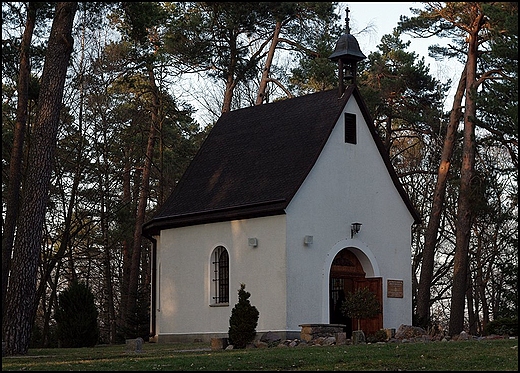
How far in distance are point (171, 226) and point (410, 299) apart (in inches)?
300

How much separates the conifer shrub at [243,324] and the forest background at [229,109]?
7.63 meters

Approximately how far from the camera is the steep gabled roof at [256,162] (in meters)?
23.6

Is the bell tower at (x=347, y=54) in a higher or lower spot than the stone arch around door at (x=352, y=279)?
higher

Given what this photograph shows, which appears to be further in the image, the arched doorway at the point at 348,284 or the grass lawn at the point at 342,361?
the arched doorway at the point at 348,284

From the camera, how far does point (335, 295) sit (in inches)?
967

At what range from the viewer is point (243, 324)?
65.9 feet

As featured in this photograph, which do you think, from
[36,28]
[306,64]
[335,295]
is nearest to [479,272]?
[306,64]

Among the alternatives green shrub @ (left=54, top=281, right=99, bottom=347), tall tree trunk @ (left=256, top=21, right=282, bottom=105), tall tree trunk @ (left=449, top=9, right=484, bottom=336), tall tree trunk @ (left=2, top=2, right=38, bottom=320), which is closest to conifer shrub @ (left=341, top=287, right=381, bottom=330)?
green shrub @ (left=54, top=281, right=99, bottom=347)

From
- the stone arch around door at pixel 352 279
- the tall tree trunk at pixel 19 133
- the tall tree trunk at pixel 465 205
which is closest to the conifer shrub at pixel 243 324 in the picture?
the stone arch around door at pixel 352 279

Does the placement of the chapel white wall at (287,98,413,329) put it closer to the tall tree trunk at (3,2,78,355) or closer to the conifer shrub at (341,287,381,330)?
the conifer shrub at (341,287,381,330)

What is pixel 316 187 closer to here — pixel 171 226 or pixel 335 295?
pixel 335 295

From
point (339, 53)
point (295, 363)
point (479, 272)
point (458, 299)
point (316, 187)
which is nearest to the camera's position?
point (295, 363)

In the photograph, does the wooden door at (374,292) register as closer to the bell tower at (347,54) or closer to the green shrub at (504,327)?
the green shrub at (504,327)

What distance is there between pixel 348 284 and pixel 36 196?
10.0 m
